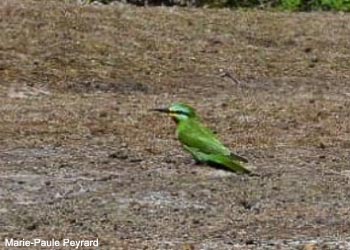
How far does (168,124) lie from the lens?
945cm

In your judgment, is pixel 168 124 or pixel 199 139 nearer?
pixel 199 139

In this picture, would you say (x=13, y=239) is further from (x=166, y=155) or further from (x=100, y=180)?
(x=166, y=155)

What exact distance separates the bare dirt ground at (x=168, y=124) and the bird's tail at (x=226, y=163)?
0.06 m

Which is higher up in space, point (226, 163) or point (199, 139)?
point (199, 139)

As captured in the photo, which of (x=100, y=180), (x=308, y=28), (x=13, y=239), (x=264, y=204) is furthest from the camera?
(x=308, y=28)

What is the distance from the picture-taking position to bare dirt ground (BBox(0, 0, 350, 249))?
661 cm

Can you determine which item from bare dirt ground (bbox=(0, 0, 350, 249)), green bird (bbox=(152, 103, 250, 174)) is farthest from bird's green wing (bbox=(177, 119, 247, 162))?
bare dirt ground (bbox=(0, 0, 350, 249))

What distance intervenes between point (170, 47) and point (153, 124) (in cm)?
340

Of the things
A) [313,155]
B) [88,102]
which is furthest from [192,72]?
[313,155]

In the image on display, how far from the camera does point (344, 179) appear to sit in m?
7.82

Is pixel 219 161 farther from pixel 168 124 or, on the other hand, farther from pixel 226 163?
pixel 168 124

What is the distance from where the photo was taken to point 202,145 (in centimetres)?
756

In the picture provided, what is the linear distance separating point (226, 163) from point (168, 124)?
1.94 metres

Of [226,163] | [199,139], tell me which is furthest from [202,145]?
[226,163]
